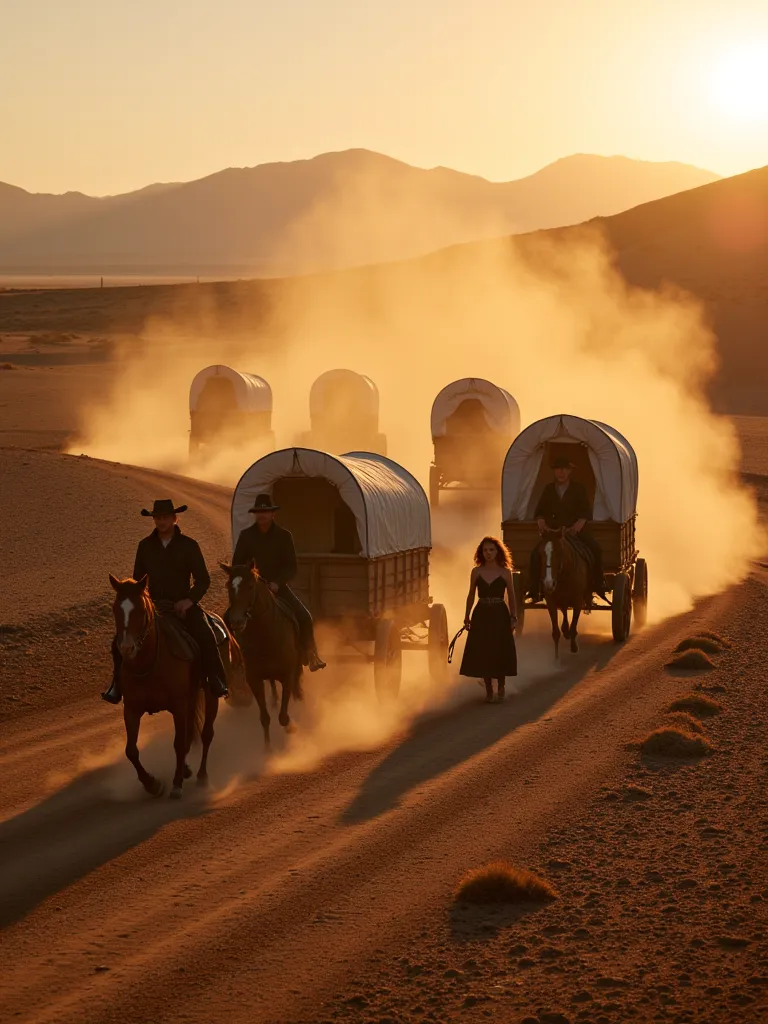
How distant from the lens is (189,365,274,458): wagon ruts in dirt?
150 feet

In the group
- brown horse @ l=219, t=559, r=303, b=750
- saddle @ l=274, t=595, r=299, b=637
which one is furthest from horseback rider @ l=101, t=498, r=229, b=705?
saddle @ l=274, t=595, r=299, b=637

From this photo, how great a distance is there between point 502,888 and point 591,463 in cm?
1291

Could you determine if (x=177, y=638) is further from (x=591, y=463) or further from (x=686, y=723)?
(x=591, y=463)

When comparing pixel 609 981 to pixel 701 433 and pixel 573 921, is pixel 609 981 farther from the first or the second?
pixel 701 433

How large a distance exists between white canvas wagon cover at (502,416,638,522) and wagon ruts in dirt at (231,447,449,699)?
408cm

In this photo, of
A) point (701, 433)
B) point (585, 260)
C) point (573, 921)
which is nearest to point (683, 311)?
point (585, 260)

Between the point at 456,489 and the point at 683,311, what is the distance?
54.0 metres

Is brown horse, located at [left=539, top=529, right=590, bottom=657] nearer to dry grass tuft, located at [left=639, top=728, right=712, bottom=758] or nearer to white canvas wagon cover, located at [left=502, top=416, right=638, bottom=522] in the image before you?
white canvas wagon cover, located at [left=502, top=416, right=638, bottom=522]

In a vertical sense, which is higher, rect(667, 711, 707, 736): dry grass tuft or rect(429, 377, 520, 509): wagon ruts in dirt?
rect(429, 377, 520, 509): wagon ruts in dirt

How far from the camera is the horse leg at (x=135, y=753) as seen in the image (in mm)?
11625

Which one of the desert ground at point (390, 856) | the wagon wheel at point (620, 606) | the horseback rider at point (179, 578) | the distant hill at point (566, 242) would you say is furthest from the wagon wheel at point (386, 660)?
the distant hill at point (566, 242)

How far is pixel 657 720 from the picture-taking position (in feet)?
50.0

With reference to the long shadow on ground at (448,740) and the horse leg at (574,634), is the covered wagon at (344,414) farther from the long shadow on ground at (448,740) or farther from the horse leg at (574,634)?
the long shadow on ground at (448,740)

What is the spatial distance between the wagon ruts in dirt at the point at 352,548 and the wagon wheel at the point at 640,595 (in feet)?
18.2
